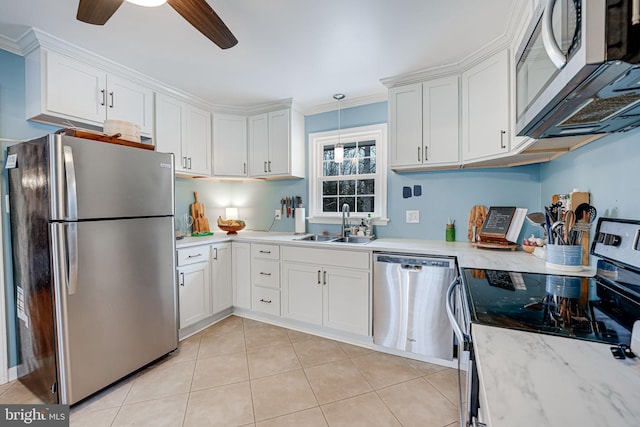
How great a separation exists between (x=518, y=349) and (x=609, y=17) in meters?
0.77

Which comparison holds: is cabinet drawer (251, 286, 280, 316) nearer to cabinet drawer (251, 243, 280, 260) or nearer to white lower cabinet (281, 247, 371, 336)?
white lower cabinet (281, 247, 371, 336)

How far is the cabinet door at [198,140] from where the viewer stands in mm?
2898

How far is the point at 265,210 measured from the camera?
3.55m

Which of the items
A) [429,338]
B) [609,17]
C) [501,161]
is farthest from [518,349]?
[501,161]

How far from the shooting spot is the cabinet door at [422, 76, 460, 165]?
2.26m

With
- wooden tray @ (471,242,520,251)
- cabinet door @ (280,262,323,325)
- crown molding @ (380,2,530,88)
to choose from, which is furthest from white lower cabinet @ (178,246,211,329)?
wooden tray @ (471,242,520,251)

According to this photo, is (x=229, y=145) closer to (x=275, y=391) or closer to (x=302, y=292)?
(x=302, y=292)

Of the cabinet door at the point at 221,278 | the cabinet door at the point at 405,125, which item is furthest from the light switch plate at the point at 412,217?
the cabinet door at the point at 221,278

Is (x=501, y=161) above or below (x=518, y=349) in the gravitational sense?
above

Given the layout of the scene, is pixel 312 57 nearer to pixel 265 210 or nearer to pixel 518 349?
pixel 265 210

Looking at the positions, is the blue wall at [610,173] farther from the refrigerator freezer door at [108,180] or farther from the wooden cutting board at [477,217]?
the refrigerator freezer door at [108,180]

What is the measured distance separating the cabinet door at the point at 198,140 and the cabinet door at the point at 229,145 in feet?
0.25

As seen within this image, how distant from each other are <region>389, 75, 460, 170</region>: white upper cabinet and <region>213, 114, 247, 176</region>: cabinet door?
175 cm

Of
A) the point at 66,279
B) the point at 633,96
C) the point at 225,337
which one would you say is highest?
the point at 633,96
